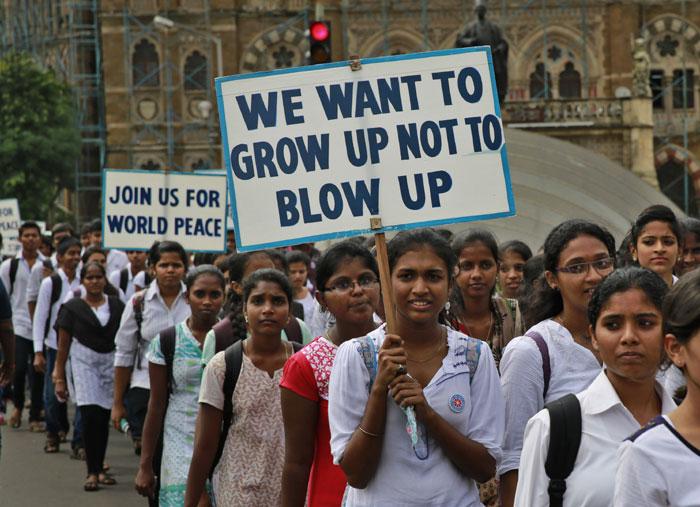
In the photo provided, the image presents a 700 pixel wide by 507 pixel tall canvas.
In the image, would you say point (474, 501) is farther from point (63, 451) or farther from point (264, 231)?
point (63, 451)

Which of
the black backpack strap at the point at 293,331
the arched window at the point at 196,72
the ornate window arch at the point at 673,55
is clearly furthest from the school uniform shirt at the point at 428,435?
the ornate window arch at the point at 673,55

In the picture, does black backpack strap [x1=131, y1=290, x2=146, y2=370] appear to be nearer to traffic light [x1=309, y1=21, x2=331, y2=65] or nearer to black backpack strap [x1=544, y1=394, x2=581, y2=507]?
traffic light [x1=309, y1=21, x2=331, y2=65]

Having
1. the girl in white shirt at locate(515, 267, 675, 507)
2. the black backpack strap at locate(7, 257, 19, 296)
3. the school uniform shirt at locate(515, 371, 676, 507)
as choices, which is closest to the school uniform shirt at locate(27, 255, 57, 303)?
the black backpack strap at locate(7, 257, 19, 296)

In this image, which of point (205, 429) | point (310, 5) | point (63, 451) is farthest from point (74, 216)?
point (205, 429)

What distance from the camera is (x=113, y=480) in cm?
1216


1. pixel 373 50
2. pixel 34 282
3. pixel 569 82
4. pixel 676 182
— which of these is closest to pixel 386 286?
pixel 34 282

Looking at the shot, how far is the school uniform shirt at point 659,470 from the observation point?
3.39m

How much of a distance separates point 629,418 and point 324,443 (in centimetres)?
150

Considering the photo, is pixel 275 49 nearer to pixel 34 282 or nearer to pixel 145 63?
pixel 145 63

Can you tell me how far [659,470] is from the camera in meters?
3.41

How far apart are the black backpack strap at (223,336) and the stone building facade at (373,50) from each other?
3974 centimetres

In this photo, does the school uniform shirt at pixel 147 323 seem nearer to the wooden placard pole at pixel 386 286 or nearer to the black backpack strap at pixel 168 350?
the black backpack strap at pixel 168 350

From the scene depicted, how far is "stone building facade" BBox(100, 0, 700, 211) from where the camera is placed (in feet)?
156

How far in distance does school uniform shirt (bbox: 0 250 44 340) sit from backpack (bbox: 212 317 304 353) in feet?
29.3
